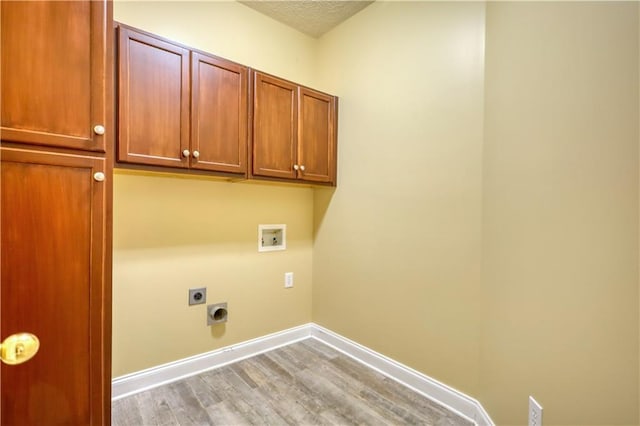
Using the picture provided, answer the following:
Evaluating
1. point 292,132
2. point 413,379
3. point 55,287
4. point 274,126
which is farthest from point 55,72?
point 413,379

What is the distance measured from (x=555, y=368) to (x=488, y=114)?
3.84 ft

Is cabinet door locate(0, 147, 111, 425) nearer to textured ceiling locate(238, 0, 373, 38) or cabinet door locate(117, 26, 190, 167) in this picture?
cabinet door locate(117, 26, 190, 167)

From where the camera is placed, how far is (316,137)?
2303mm

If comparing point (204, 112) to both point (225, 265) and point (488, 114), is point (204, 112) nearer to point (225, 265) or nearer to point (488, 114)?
point (225, 265)

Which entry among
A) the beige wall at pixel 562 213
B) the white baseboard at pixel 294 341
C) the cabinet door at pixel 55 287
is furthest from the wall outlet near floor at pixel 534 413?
the cabinet door at pixel 55 287

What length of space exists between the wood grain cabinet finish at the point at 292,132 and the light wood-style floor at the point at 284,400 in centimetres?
137

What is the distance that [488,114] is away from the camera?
1541mm

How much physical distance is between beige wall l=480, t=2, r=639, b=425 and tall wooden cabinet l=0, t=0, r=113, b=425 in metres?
1.59

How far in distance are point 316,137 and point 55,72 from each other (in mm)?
1616

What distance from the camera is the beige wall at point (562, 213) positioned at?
89cm

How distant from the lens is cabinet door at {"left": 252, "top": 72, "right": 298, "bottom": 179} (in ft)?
6.46

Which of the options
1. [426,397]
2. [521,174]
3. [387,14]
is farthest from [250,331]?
[387,14]

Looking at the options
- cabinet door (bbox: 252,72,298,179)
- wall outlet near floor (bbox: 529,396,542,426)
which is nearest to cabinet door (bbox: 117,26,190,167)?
cabinet door (bbox: 252,72,298,179)

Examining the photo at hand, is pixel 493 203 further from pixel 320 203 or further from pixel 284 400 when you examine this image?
pixel 284 400
